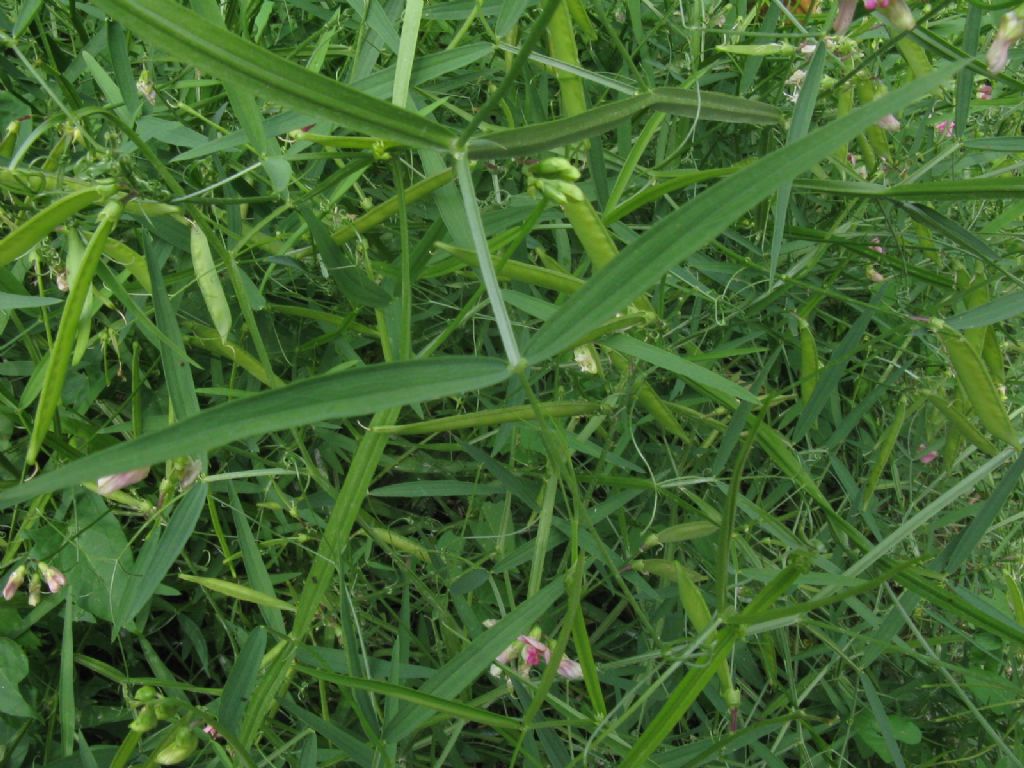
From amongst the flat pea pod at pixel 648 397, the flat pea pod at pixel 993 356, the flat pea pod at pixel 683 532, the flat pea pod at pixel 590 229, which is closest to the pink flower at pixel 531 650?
the flat pea pod at pixel 683 532

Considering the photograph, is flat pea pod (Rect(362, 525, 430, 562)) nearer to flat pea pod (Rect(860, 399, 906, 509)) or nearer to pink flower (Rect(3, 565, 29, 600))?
pink flower (Rect(3, 565, 29, 600))

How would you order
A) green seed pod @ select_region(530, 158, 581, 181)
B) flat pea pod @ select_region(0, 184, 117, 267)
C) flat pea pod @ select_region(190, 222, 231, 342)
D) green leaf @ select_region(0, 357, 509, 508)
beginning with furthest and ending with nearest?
flat pea pod @ select_region(190, 222, 231, 342) → green seed pod @ select_region(530, 158, 581, 181) → flat pea pod @ select_region(0, 184, 117, 267) → green leaf @ select_region(0, 357, 509, 508)

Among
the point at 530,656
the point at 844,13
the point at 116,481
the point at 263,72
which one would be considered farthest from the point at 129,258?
the point at 844,13

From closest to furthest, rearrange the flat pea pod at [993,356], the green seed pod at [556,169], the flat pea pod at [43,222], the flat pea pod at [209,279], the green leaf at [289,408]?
the green leaf at [289,408] < the flat pea pod at [43,222] < the green seed pod at [556,169] < the flat pea pod at [209,279] < the flat pea pod at [993,356]

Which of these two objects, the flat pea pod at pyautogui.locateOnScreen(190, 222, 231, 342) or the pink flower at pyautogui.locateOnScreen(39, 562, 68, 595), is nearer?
the flat pea pod at pyautogui.locateOnScreen(190, 222, 231, 342)

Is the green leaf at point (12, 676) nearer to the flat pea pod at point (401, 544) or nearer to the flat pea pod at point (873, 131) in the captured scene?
the flat pea pod at point (401, 544)

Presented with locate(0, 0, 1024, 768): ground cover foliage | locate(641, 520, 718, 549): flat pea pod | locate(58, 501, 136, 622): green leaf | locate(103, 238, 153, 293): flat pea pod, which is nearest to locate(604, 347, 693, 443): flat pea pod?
locate(0, 0, 1024, 768): ground cover foliage

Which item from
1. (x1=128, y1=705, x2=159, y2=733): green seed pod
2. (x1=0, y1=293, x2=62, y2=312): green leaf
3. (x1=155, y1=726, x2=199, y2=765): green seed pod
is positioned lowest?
(x1=155, y1=726, x2=199, y2=765): green seed pod
